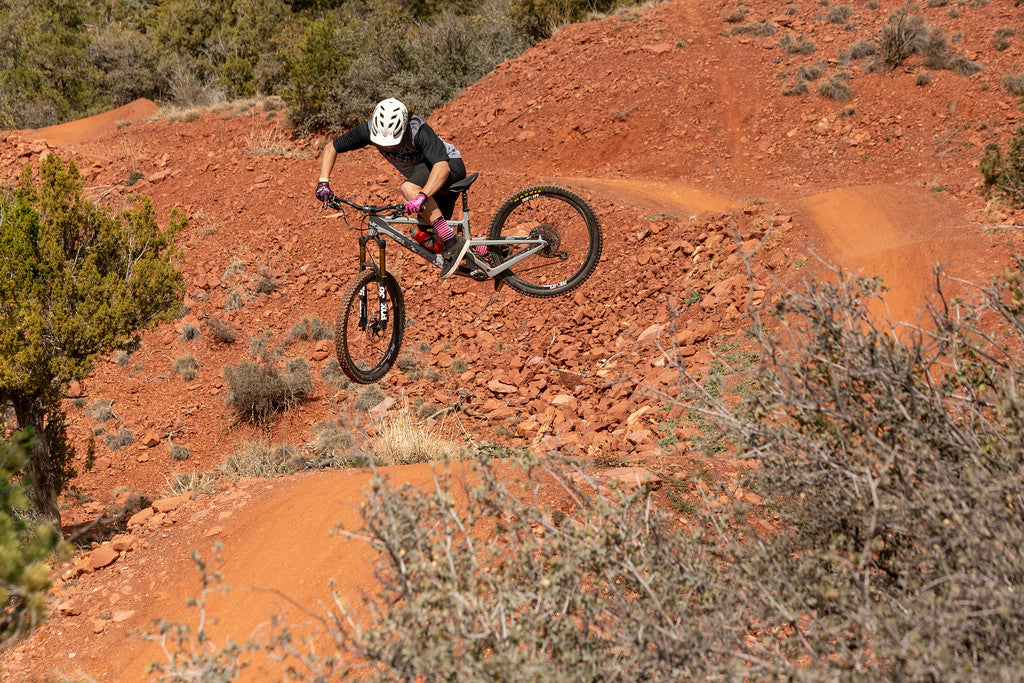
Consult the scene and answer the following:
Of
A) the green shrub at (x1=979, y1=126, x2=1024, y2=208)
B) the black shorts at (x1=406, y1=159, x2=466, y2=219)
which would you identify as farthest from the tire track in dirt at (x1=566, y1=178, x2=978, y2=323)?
the black shorts at (x1=406, y1=159, x2=466, y2=219)

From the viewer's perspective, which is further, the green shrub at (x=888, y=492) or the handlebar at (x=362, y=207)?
the handlebar at (x=362, y=207)

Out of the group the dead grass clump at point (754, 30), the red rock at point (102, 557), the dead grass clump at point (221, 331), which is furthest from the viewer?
the dead grass clump at point (754, 30)

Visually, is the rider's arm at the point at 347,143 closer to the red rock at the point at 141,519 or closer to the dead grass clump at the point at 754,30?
the red rock at the point at 141,519

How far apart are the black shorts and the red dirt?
2.70 meters

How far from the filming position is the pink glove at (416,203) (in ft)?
23.2

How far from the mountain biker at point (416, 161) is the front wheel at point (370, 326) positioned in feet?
2.21

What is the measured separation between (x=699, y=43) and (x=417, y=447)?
1697cm

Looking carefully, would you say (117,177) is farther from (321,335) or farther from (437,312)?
(437,312)

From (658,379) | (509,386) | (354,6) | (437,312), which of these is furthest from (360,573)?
(354,6)

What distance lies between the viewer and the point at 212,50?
3366 centimetres

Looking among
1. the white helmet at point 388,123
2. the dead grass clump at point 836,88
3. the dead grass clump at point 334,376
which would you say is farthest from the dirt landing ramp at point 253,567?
the dead grass clump at point 836,88

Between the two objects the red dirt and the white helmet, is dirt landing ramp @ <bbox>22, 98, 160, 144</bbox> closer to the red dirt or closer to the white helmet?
the red dirt

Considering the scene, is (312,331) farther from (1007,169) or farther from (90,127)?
(90,127)

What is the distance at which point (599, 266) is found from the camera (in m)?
13.3
